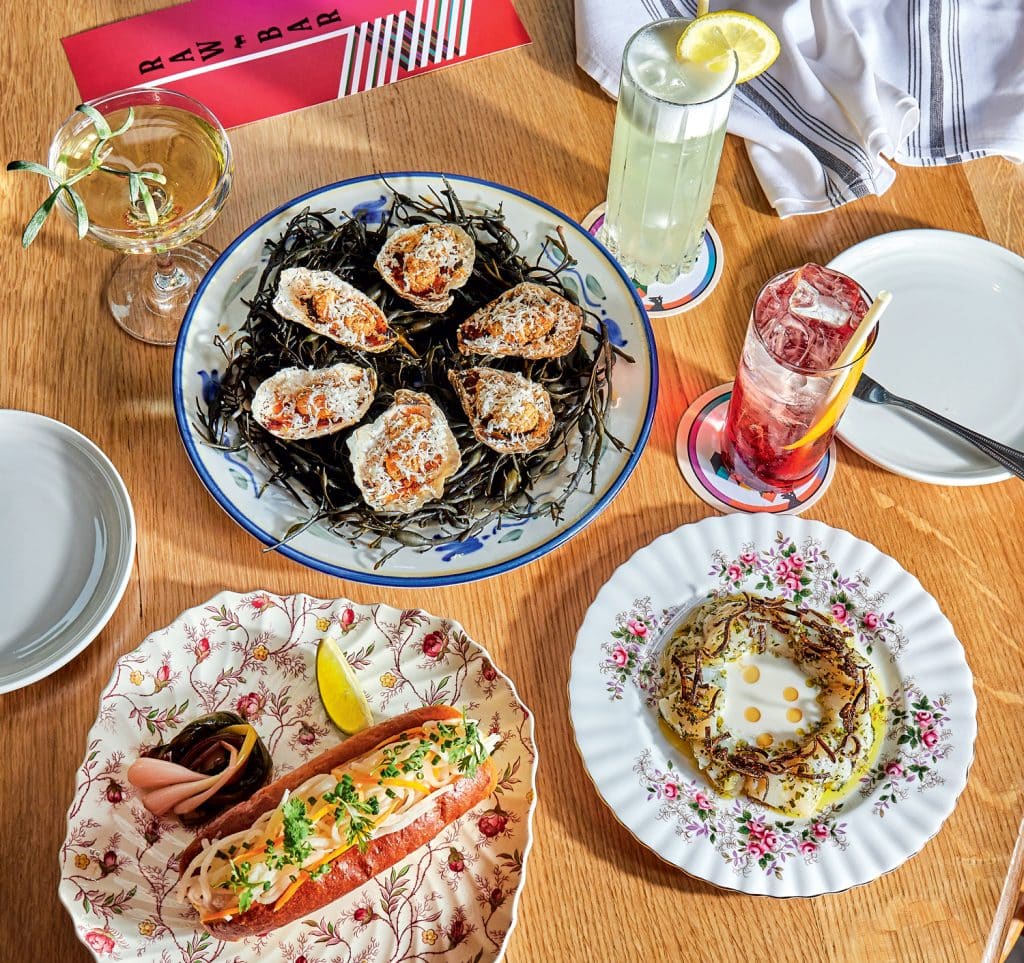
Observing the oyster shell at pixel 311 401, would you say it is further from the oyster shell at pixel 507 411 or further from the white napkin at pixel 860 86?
the white napkin at pixel 860 86

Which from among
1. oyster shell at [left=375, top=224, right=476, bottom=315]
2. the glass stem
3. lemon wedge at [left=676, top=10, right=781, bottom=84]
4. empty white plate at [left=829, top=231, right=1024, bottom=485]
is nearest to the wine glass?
the glass stem

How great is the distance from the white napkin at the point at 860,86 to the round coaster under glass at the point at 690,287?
121mm

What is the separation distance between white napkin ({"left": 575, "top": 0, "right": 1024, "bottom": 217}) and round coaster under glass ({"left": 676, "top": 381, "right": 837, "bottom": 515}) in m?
0.36

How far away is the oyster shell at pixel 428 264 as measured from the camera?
121 centimetres

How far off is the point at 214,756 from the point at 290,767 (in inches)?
3.3

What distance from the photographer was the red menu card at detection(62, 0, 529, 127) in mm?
1521

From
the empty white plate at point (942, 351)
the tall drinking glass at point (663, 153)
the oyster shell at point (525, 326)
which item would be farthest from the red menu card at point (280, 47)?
the empty white plate at point (942, 351)

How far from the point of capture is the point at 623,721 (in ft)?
3.57

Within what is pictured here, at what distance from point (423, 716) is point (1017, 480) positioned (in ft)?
2.66

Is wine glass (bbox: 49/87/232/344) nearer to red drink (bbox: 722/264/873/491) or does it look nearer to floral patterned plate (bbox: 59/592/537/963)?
floral patterned plate (bbox: 59/592/537/963)

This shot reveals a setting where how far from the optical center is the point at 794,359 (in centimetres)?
116

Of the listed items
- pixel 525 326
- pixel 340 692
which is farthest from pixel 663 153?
pixel 340 692

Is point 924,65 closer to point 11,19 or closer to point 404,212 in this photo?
point 404,212

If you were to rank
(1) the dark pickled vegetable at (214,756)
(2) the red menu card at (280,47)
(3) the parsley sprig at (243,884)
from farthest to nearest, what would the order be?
(2) the red menu card at (280,47) → (1) the dark pickled vegetable at (214,756) → (3) the parsley sprig at (243,884)
